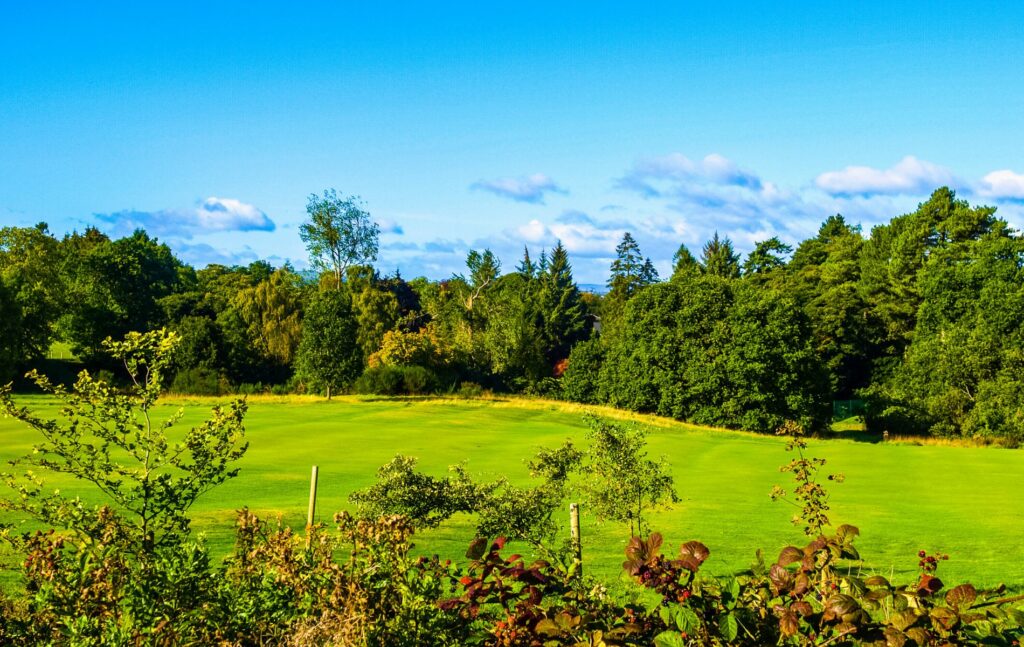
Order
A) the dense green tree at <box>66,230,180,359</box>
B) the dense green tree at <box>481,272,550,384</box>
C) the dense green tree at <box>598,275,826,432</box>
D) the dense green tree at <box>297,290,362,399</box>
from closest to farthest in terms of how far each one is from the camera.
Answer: the dense green tree at <box>598,275,826,432</box> < the dense green tree at <box>297,290,362,399</box> < the dense green tree at <box>66,230,180,359</box> < the dense green tree at <box>481,272,550,384</box>

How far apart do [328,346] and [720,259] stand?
5736 cm

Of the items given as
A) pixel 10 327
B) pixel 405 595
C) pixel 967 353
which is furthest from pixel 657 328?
pixel 405 595

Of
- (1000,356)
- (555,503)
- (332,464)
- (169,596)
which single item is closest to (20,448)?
(332,464)

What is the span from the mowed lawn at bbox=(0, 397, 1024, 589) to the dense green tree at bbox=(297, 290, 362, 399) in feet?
12.2

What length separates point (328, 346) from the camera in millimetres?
56562

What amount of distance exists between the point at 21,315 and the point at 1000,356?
233 feet

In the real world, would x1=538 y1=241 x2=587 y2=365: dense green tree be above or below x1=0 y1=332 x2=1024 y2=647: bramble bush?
above

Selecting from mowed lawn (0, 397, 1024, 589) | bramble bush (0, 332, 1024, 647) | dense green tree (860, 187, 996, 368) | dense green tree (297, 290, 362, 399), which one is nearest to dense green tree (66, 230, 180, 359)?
mowed lawn (0, 397, 1024, 589)

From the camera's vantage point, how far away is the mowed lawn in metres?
17.6

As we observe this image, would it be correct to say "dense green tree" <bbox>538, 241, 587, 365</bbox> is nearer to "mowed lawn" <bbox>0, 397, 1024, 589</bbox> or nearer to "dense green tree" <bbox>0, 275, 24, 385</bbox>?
"mowed lawn" <bbox>0, 397, 1024, 589</bbox>

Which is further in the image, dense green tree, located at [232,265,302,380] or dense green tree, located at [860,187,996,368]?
dense green tree, located at [232,265,302,380]

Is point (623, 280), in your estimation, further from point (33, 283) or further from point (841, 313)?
point (33, 283)

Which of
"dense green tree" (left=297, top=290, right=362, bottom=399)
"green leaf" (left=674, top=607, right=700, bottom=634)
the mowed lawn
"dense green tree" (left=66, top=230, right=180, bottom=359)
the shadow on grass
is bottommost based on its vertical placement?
the mowed lawn

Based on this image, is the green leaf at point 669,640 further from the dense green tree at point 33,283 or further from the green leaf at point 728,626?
the dense green tree at point 33,283
